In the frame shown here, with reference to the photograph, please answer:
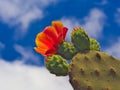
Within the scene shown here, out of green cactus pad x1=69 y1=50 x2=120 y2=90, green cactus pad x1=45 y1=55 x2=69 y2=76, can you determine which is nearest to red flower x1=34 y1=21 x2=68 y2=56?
green cactus pad x1=45 y1=55 x2=69 y2=76

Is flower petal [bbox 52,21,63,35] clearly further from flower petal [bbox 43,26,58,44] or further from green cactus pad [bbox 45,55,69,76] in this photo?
green cactus pad [bbox 45,55,69,76]

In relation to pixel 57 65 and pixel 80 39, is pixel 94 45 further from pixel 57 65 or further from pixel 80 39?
pixel 57 65

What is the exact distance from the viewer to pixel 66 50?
4676mm

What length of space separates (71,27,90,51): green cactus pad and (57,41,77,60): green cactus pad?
0.18 feet

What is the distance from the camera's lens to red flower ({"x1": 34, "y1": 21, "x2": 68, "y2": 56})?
4.63m

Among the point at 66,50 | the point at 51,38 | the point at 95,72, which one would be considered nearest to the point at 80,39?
the point at 66,50

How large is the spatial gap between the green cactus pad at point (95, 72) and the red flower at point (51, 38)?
300mm

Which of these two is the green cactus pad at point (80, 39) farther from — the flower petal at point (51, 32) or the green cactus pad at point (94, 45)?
the flower petal at point (51, 32)

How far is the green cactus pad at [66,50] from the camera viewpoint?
15.3 ft

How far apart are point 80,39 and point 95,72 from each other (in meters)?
0.45

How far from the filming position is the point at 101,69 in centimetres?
445

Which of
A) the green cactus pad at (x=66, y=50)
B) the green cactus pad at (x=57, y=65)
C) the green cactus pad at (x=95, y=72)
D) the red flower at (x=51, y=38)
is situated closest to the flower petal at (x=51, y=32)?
the red flower at (x=51, y=38)

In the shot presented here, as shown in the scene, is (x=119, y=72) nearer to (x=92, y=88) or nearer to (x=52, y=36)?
(x=92, y=88)

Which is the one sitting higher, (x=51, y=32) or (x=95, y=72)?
(x=51, y=32)
